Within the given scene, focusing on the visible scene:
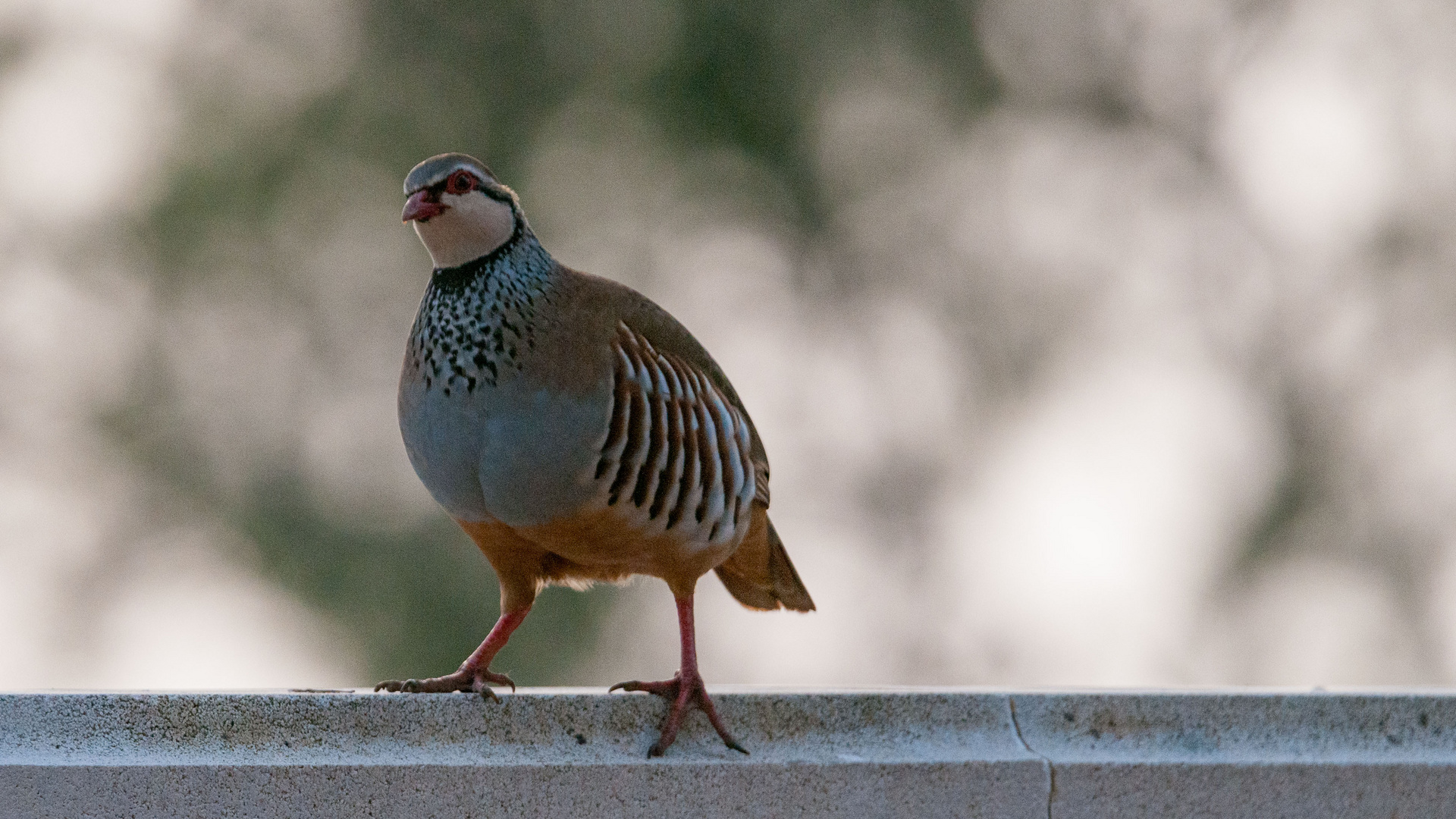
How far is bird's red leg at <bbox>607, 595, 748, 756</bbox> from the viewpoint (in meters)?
2.88

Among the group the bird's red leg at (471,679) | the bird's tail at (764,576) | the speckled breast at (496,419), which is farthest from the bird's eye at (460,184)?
the bird's tail at (764,576)

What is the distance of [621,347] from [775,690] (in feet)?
2.43

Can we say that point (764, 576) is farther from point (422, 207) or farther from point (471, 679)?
point (422, 207)

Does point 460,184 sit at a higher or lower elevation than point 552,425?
higher

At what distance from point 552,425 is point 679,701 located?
55 cm

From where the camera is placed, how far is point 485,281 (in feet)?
10.8

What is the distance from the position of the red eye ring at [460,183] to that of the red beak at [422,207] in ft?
0.12

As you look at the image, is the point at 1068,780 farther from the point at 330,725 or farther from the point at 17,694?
the point at 17,694

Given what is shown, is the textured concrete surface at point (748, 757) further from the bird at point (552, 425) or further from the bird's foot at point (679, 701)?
the bird at point (552, 425)

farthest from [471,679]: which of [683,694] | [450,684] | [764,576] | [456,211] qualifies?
[456,211]

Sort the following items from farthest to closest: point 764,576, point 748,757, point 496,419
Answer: point 764,576 → point 496,419 → point 748,757

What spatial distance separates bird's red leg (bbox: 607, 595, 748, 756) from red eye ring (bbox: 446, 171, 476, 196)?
0.97 m

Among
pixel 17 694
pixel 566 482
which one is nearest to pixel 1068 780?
pixel 566 482

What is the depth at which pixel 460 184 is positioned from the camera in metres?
3.34
